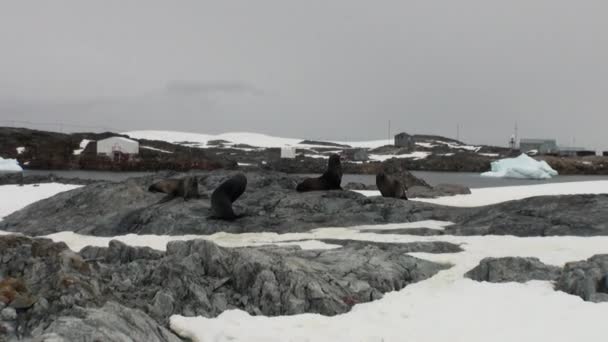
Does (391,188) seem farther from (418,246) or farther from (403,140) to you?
(403,140)

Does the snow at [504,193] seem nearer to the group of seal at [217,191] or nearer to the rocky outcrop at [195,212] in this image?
the rocky outcrop at [195,212]

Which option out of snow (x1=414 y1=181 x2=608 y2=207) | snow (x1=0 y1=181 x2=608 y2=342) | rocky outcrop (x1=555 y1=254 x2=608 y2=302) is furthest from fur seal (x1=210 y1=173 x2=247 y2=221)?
rocky outcrop (x1=555 y1=254 x2=608 y2=302)

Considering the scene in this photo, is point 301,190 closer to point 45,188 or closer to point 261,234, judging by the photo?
point 261,234

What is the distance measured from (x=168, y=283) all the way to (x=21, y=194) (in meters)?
28.3

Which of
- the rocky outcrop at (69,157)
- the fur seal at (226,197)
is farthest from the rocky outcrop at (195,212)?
the rocky outcrop at (69,157)

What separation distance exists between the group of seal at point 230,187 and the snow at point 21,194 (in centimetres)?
970

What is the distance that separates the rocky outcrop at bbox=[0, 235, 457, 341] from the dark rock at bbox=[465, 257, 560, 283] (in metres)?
1.23

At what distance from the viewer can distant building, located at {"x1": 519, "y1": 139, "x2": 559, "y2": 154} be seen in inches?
5842

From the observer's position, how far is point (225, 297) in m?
10.2

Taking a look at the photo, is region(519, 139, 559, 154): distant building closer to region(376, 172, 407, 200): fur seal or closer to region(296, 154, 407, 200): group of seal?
region(376, 172, 407, 200): fur seal

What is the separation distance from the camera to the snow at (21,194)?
28562mm

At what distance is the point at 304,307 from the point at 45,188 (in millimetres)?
32102

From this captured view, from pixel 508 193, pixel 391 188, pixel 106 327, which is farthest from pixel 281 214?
pixel 508 193

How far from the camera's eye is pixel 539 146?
502 feet
